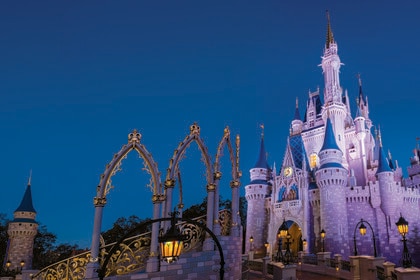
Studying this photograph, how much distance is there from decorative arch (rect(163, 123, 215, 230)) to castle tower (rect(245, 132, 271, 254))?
34.5 meters

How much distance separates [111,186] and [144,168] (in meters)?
1.17

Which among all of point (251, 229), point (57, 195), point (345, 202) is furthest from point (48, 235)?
point (57, 195)

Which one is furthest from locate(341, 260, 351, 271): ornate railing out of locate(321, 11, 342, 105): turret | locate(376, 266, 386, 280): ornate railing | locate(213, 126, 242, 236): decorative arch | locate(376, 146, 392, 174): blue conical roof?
locate(321, 11, 342, 105): turret

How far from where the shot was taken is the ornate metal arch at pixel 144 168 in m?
10.9

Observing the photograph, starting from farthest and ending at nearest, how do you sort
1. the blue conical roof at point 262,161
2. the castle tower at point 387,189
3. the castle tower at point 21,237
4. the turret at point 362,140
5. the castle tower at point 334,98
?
1. the blue conical roof at point 262,161
2. the castle tower at point 334,98
3. the turret at point 362,140
4. the castle tower at point 21,237
5. the castle tower at point 387,189

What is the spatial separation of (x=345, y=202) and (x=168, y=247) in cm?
3697

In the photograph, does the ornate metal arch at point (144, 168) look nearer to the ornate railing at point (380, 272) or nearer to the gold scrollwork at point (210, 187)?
the gold scrollwork at point (210, 187)

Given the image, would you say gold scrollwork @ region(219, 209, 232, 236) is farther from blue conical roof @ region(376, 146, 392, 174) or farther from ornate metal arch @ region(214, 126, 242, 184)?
blue conical roof @ region(376, 146, 392, 174)

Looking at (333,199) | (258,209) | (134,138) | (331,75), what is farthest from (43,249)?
(134,138)

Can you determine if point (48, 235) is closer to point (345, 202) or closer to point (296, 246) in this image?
point (296, 246)

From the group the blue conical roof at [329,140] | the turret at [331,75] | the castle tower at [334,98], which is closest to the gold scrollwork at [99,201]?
the blue conical roof at [329,140]

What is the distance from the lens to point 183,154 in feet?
41.3

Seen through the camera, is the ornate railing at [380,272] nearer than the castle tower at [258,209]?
Yes

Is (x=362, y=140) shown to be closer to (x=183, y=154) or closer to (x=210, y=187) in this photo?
(x=210, y=187)
